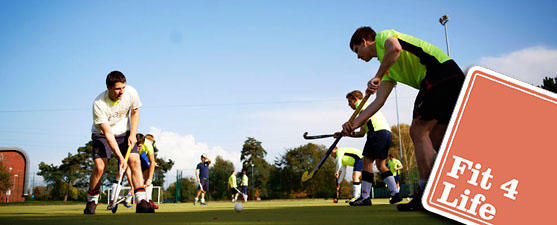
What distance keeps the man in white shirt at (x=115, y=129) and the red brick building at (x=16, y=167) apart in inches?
1405

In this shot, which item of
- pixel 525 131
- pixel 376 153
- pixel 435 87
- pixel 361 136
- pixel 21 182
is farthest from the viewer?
pixel 21 182

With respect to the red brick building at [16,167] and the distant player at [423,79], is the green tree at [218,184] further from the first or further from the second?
the distant player at [423,79]

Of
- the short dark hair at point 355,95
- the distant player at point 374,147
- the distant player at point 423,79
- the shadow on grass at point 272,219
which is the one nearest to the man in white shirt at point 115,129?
the shadow on grass at point 272,219

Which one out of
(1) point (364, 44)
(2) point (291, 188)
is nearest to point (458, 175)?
(1) point (364, 44)

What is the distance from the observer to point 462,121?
8.05 feet

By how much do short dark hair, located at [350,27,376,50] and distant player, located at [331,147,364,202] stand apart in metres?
5.71

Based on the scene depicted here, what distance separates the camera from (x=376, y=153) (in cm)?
634

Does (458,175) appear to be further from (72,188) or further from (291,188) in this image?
(291,188)

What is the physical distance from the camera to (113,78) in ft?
15.4

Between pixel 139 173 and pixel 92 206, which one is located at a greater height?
pixel 139 173

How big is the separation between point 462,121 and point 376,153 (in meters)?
3.96

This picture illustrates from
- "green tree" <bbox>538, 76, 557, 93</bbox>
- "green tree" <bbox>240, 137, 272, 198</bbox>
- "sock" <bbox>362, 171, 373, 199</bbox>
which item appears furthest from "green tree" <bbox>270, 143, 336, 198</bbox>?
"sock" <bbox>362, 171, 373, 199</bbox>

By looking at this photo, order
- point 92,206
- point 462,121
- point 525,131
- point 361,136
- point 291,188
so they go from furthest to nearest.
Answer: point 291,188, point 361,136, point 92,206, point 462,121, point 525,131

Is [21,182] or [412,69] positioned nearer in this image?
[412,69]
